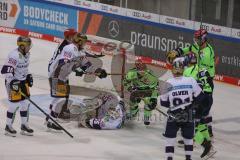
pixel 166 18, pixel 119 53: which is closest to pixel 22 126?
pixel 119 53

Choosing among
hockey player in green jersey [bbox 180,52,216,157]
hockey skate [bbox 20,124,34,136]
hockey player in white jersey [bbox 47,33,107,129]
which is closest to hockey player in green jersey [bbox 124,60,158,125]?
hockey player in white jersey [bbox 47,33,107,129]

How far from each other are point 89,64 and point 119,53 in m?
0.92

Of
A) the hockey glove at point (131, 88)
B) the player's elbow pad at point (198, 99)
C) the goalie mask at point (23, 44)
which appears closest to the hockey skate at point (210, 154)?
the player's elbow pad at point (198, 99)

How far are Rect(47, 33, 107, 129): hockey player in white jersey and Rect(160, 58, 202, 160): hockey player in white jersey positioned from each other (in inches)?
99.4

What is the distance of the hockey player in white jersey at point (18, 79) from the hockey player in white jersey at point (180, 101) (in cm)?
259

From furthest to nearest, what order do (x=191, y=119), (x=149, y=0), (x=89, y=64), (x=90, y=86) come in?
1. (x=149, y=0)
2. (x=90, y=86)
3. (x=89, y=64)
4. (x=191, y=119)

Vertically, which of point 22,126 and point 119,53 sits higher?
point 119,53

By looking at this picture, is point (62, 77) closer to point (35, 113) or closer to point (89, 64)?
point (89, 64)

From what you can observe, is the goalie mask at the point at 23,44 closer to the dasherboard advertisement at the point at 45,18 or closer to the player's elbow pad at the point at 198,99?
the player's elbow pad at the point at 198,99

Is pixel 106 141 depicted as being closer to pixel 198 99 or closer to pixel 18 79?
pixel 18 79

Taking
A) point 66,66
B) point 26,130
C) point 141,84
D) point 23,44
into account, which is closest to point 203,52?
point 141,84

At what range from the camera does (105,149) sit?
9797 millimetres

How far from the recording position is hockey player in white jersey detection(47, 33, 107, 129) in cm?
1070

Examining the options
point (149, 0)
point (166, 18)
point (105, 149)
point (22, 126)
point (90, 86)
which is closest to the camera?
point (105, 149)
